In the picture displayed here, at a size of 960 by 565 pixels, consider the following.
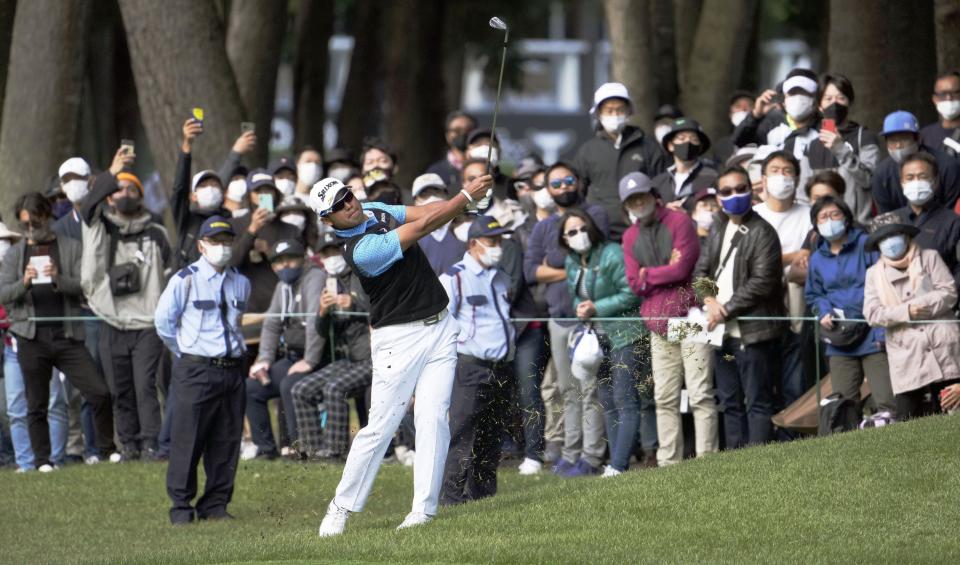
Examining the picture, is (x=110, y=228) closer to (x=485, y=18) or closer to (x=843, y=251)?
(x=843, y=251)

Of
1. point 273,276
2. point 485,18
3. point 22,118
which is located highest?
point 485,18

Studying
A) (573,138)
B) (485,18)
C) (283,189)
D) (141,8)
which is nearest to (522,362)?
(283,189)

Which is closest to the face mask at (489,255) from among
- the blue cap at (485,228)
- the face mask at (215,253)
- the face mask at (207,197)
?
the blue cap at (485,228)

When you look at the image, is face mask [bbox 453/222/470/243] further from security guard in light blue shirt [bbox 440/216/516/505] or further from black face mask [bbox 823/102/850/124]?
black face mask [bbox 823/102/850/124]

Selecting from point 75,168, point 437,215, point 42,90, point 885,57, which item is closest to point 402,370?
point 437,215

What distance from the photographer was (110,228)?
57.8 feet

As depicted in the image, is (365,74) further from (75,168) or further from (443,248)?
(443,248)

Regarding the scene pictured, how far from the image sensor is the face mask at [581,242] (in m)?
15.2

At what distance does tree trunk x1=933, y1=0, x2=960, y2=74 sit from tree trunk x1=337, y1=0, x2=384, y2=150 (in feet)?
44.1

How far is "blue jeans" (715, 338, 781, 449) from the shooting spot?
14453 mm

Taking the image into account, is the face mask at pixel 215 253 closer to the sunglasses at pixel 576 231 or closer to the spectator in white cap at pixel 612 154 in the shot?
the sunglasses at pixel 576 231

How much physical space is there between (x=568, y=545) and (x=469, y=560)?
0.67m

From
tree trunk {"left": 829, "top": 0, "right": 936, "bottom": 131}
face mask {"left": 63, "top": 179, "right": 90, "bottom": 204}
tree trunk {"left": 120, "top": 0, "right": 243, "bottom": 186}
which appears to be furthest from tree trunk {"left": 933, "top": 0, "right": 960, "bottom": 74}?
face mask {"left": 63, "top": 179, "right": 90, "bottom": 204}

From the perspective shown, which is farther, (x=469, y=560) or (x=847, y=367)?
(x=847, y=367)
